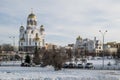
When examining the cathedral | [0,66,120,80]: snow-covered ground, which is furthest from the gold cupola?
[0,66,120,80]: snow-covered ground

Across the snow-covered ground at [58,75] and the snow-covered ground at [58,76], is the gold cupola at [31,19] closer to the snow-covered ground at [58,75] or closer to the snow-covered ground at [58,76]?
the snow-covered ground at [58,75]

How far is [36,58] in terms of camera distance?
80812 mm

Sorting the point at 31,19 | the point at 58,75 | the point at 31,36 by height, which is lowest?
the point at 58,75

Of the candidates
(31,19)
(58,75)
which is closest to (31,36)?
(31,19)

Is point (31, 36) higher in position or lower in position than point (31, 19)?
lower

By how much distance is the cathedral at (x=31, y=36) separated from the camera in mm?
161125

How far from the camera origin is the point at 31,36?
541ft

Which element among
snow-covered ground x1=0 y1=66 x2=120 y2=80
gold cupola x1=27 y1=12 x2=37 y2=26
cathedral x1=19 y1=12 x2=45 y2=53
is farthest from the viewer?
cathedral x1=19 y1=12 x2=45 y2=53

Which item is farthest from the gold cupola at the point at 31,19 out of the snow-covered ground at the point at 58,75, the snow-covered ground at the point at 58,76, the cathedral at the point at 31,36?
the snow-covered ground at the point at 58,76

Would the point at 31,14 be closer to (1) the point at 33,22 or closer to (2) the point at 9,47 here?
(1) the point at 33,22

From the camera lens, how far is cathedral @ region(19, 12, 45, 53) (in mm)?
161125

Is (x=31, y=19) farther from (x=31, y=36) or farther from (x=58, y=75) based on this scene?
(x=58, y=75)

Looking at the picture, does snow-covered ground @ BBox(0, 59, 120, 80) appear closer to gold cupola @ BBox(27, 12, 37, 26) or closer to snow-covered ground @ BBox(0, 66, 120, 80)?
snow-covered ground @ BBox(0, 66, 120, 80)

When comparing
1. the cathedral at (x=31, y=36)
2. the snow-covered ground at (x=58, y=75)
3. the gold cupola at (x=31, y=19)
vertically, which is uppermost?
the gold cupola at (x=31, y=19)
